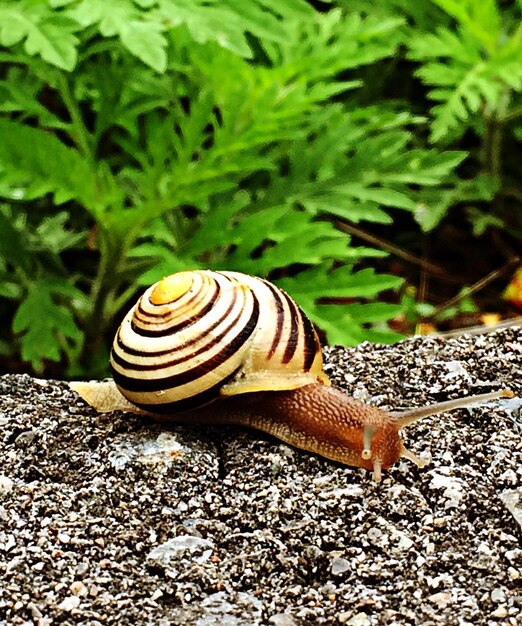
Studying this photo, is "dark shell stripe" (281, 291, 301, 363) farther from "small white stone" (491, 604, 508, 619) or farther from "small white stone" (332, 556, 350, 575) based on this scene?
"small white stone" (491, 604, 508, 619)

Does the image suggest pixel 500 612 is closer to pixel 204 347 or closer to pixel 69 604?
pixel 69 604

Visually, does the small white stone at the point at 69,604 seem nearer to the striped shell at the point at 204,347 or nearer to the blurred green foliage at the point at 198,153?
the striped shell at the point at 204,347

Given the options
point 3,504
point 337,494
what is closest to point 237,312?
point 337,494

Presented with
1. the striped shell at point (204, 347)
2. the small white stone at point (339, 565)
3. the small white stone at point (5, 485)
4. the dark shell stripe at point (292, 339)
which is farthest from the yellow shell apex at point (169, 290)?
the small white stone at point (339, 565)

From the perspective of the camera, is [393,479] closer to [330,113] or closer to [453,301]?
[330,113]

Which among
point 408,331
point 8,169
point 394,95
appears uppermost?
point 8,169

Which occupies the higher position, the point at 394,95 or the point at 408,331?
the point at 394,95
